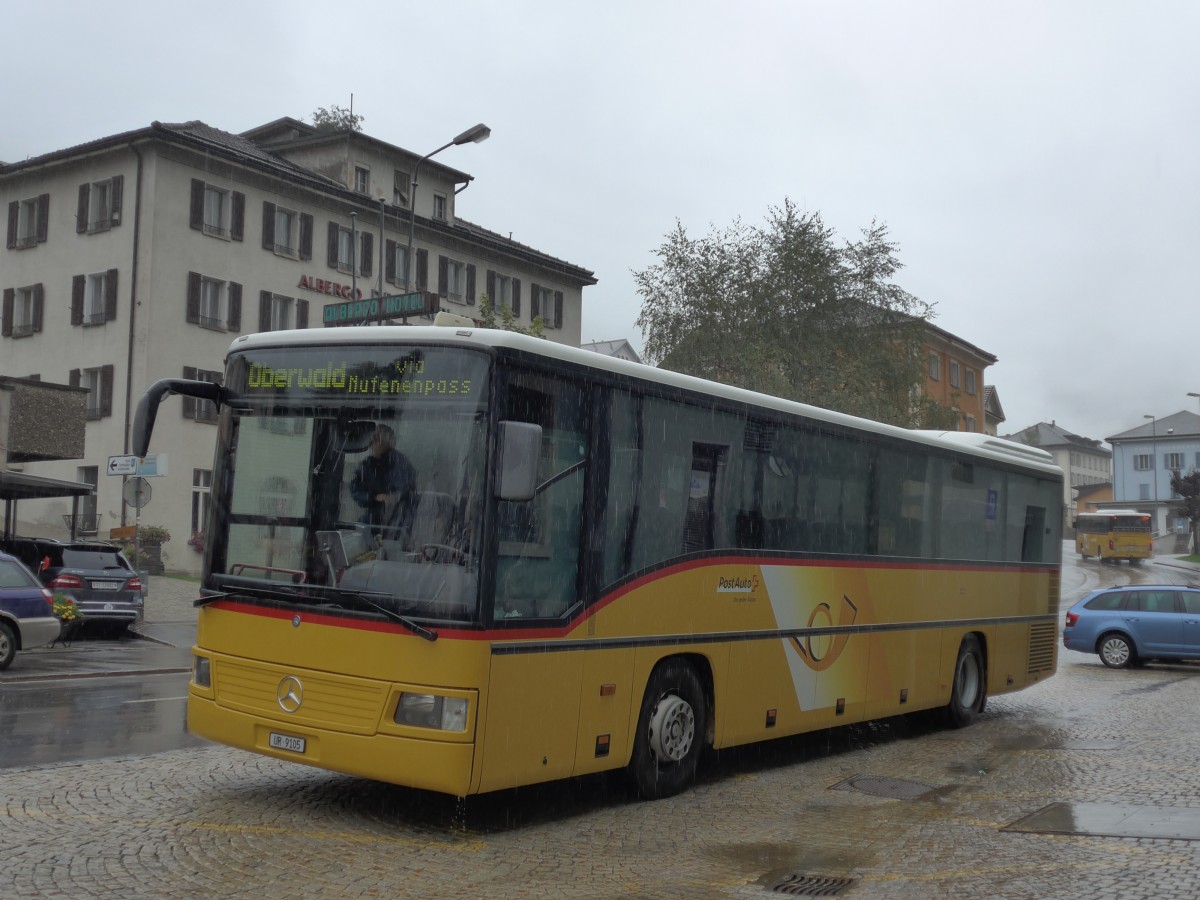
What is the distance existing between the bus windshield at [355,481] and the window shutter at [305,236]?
39.9 m

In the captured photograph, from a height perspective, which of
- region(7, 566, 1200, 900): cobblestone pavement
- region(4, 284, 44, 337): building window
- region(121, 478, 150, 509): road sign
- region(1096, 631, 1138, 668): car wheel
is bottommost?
region(1096, 631, 1138, 668): car wheel

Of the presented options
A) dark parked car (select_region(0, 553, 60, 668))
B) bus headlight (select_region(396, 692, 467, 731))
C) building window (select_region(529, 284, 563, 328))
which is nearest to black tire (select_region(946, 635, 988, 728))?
bus headlight (select_region(396, 692, 467, 731))

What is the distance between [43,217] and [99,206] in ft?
10.1

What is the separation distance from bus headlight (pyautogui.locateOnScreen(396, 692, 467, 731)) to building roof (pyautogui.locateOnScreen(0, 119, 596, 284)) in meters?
37.8

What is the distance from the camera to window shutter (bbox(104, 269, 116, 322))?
41.7 metres

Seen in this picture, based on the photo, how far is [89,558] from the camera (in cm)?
2334

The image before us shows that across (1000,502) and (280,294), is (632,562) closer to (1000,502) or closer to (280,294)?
(1000,502)

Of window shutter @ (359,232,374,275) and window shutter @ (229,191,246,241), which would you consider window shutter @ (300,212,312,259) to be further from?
window shutter @ (229,191,246,241)

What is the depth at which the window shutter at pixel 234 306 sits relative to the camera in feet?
144

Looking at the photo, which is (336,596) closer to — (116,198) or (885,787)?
(885,787)

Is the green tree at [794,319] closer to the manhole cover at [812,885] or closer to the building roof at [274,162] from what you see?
the building roof at [274,162]

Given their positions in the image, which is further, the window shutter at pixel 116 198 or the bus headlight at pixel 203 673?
the window shutter at pixel 116 198

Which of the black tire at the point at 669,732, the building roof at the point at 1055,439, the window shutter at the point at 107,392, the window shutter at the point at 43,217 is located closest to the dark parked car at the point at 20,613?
the black tire at the point at 669,732

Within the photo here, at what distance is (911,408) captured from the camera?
44.1m
